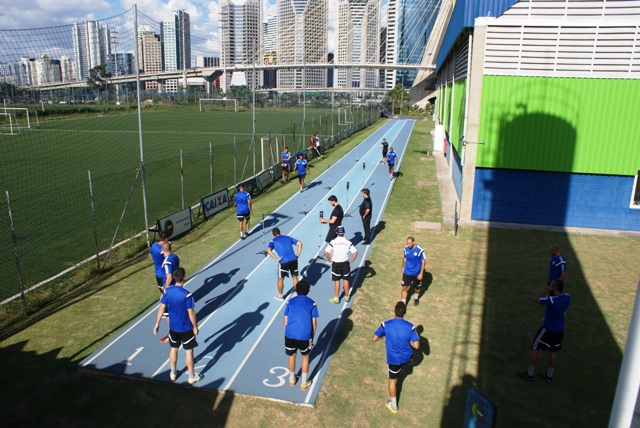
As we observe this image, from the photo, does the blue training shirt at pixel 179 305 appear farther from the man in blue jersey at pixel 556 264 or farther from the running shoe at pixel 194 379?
the man in blue jersey at pixel 556 264

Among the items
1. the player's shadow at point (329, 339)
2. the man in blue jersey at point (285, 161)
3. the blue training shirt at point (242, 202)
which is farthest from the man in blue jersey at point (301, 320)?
the man in blue jersey at point (285, 161)

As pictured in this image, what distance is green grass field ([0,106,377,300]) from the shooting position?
15.1 metres

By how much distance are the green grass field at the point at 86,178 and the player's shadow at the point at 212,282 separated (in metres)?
4.12

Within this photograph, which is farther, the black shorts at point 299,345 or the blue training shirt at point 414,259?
the blue training shirt at point 414,259

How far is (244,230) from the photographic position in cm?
1677

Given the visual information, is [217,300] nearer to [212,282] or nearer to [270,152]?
[212,282]

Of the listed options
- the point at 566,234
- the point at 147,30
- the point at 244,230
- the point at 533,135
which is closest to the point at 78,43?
the point at 147,30

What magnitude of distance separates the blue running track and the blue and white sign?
240 centimetres

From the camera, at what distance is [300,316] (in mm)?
7578

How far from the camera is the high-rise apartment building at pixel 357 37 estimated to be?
93562 mm

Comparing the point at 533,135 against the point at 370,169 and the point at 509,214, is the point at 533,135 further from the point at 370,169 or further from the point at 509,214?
the point at 370,169

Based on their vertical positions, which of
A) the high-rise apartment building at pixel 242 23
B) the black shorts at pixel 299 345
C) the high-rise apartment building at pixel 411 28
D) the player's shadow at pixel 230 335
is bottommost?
the player's shadow at pixel 230 335

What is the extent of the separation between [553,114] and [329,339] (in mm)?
12213

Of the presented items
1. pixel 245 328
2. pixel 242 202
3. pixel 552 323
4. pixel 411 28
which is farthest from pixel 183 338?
pixel 411 28
